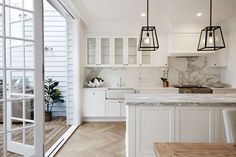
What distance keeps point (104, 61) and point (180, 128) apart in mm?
3387

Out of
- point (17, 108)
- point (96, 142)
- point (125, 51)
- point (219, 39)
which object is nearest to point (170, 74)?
point (125, 51)

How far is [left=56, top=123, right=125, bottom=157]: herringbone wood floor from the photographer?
3486 mm

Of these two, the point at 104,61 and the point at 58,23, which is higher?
the point at 58,23

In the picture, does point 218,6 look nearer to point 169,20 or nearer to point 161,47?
point 169,20

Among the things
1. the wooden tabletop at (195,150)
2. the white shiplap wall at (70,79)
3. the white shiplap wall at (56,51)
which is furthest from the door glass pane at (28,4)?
the white shiplap wall at (56,51)

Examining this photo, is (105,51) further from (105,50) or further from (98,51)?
(98,51)

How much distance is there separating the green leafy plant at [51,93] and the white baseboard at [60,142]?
1222mm

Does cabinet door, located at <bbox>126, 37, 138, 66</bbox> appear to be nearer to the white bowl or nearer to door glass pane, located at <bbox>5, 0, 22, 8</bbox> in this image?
the white bowl

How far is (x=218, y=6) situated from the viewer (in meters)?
4.47

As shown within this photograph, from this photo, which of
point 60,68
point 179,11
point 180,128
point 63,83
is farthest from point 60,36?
point 180,128

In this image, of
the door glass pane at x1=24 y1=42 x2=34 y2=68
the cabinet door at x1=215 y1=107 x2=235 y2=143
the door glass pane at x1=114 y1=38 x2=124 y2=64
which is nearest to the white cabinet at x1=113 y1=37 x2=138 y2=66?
the door glass pane at x1=114 y1=38 x2=124 y2=64

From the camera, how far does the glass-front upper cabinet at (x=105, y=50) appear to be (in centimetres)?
593

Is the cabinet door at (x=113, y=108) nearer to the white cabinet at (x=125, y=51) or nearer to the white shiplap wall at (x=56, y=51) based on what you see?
the white cabinet at (x=125, y=51)

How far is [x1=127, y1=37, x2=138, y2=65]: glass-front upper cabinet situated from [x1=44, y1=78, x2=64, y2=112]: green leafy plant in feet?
6.95
